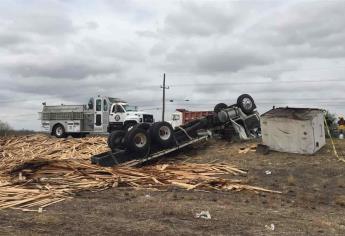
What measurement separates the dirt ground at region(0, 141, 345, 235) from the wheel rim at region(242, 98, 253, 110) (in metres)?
6.72

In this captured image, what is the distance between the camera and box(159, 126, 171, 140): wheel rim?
68.7 feet

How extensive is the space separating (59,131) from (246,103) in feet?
65.8

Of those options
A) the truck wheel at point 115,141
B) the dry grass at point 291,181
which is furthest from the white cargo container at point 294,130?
the truck wheel at point 115,141

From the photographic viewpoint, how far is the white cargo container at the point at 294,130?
64.5 ft

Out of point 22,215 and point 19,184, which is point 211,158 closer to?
point 19,184

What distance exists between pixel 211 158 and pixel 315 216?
31.4 feet

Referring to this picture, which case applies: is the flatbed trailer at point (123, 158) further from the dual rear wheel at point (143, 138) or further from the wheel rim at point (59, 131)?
the wheel rim at point (59, 131)

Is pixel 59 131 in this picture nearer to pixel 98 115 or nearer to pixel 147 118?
pixel 98 115

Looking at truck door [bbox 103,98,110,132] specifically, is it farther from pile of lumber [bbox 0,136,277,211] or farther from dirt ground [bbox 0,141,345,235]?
dirt ground [bbox 0,141,345,235]

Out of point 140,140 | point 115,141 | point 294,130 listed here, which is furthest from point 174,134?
point 294,130

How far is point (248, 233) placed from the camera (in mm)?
9164

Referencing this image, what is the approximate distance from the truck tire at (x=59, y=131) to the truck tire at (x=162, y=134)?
2029 cm

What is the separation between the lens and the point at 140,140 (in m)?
20.1

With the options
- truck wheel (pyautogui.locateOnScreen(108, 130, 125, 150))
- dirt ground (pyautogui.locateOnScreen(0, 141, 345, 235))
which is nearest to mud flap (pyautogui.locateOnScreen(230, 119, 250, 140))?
truck wheel (pyautogui.locateOnScreen(108, 130, 125, 150))
